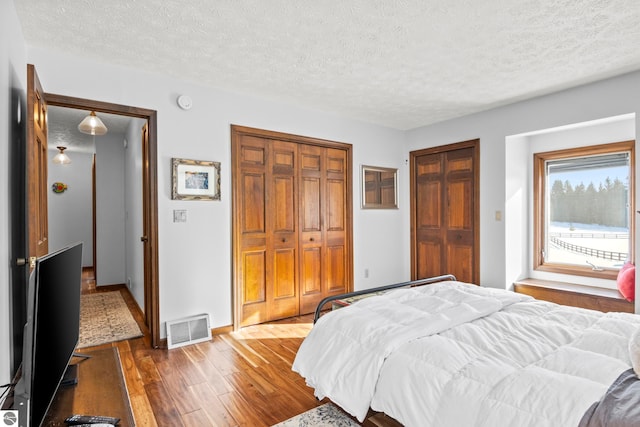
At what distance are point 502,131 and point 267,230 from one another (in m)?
2.99

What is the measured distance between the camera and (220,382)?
2.55 metres

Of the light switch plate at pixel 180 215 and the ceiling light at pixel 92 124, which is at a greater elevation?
the ceiling light at pixel 92 124

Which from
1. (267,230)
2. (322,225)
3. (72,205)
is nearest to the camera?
(267,230)

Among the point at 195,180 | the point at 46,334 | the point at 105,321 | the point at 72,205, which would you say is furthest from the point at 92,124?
the point at 72,205

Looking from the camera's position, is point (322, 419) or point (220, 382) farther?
point (220, 382)

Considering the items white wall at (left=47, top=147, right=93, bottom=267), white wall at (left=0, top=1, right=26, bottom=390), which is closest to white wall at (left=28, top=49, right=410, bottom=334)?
white wall at (left=0, top=1, right=26, bottom=390)

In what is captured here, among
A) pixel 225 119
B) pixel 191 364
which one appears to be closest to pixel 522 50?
pixel 225 119

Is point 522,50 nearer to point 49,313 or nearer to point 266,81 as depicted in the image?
point 266,81

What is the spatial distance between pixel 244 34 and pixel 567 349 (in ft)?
8.64

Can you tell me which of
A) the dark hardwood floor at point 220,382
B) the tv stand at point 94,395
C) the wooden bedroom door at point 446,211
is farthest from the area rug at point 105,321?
the wooden bedroom door at point 446,211

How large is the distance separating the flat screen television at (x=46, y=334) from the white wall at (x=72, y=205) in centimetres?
726

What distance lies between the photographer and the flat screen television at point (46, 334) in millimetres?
875

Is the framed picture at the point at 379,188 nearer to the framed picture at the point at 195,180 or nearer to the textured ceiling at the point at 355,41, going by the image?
the textured ceiling at the point at 355,41

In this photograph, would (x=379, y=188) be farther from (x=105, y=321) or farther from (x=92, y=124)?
(x=105, y=321)
